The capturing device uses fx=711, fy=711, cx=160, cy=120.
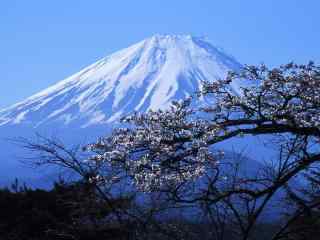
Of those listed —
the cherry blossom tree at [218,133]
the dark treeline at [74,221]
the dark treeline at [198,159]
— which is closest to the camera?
the dark treeline at [74,221]

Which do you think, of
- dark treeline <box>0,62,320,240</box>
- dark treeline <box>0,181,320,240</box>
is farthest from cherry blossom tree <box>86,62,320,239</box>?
dark treeline <box>0,181,320,240</box>

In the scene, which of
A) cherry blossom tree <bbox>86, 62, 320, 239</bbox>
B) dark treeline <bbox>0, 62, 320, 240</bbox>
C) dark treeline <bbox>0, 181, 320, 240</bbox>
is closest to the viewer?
dark treeline <bbox>0, 181, 320, 240</bbox>

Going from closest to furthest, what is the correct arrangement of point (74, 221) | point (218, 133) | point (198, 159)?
point (198, 159) < point (218, 133) < point (74, 221)

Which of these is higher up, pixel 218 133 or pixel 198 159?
pixel 218 133

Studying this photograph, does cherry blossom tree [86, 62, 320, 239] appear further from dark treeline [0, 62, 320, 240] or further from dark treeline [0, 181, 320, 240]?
dark treeline [0, 181, 320, 240]

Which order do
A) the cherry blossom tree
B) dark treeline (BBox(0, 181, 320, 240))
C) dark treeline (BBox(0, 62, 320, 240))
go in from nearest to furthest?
1. dark treeline (BBox(0, 181, 320, 240))
2. dark treeline (BBox(0, 62, 320, 240))
3. the cherry blossom tree

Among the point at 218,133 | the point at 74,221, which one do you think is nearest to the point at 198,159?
the point at 218,133

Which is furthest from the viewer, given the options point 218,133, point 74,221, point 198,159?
point 74,221

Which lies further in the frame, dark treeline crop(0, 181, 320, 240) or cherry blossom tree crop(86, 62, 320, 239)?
cherry blossom tree crop(86, 62, 320, 239)

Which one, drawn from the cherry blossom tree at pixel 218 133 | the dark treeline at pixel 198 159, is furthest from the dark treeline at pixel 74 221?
the cherry blossom tree at pixel 218 133

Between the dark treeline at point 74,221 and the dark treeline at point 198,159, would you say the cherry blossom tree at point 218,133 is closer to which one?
the dark treeline at point 198,159

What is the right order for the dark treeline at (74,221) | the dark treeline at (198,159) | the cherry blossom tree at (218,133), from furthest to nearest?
the cherry blossom tree at (218,133) → the dark treeline at (198,159) → the dark treeline at (74,221)

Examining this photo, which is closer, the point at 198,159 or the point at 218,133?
the point at 198,159

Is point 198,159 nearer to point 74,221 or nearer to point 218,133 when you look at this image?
point 218,133
